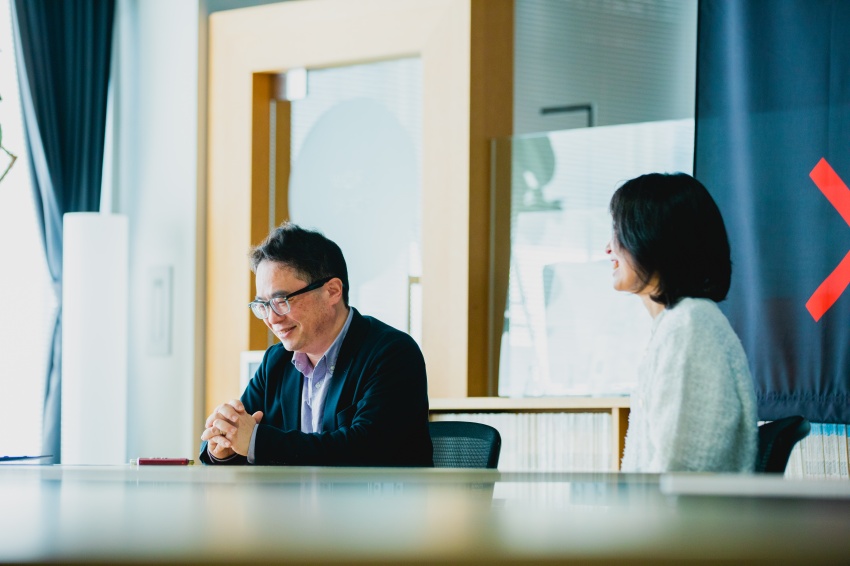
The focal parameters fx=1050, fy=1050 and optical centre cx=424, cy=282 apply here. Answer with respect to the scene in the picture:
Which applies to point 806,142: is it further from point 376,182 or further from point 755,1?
point 376,182

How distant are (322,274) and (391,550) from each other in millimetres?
2538

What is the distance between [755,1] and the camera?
11.7 feet

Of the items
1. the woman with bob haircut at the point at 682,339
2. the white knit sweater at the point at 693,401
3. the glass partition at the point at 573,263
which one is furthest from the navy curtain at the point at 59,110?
the white knit sweater at the point at 693,401

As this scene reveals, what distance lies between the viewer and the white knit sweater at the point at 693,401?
1645 millimetres

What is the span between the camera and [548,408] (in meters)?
3.63

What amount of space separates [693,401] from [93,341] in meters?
3.32

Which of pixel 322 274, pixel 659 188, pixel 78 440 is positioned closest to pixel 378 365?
pixel 322 274

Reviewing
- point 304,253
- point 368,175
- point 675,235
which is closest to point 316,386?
point 304,253

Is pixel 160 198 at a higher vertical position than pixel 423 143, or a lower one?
lower

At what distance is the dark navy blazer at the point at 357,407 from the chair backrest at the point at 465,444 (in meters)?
0.12

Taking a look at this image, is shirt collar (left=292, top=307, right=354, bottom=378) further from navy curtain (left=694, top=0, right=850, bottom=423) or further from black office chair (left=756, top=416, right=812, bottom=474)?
navy curtain (left=694, top=0, right=850, bottom=423)

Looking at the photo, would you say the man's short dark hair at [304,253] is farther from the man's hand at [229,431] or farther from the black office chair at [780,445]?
the black office chair at [780,445]

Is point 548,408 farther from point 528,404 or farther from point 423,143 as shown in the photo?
point 423,143

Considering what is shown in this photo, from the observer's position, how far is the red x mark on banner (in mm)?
3340
